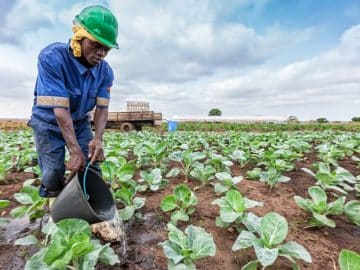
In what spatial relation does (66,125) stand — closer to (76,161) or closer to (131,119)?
(76,161)

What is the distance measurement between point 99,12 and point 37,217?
1.68 metres

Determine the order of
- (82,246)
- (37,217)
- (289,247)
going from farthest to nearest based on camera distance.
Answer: (37,217), (289,247), (82,246)

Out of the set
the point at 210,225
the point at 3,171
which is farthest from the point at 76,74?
the point at 3,171

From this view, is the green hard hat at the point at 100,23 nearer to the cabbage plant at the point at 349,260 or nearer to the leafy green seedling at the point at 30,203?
the leafy green seedling at the point at 30,203

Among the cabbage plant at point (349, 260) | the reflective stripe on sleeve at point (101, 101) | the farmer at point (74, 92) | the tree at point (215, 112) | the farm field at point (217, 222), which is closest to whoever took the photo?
the cabbage plant at point (349, 260)

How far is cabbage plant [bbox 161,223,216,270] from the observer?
1.48 m

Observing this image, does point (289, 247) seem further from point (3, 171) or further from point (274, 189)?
point (3, 171)

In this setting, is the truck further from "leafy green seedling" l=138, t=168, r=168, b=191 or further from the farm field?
"leafy green seedling" l=138, t=168, r=168, b=191

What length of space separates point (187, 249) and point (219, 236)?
665 mm

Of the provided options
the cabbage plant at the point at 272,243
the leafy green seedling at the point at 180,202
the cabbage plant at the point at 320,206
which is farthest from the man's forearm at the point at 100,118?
the cabbage plant at the point at 320,206

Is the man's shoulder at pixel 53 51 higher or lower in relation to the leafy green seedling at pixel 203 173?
higher

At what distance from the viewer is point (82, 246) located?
1.31 metres

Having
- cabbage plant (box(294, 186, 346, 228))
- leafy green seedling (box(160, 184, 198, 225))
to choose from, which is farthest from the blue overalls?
cabbage plant (box(294, 186, 346, 228))

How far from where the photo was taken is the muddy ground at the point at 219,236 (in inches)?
72.4
